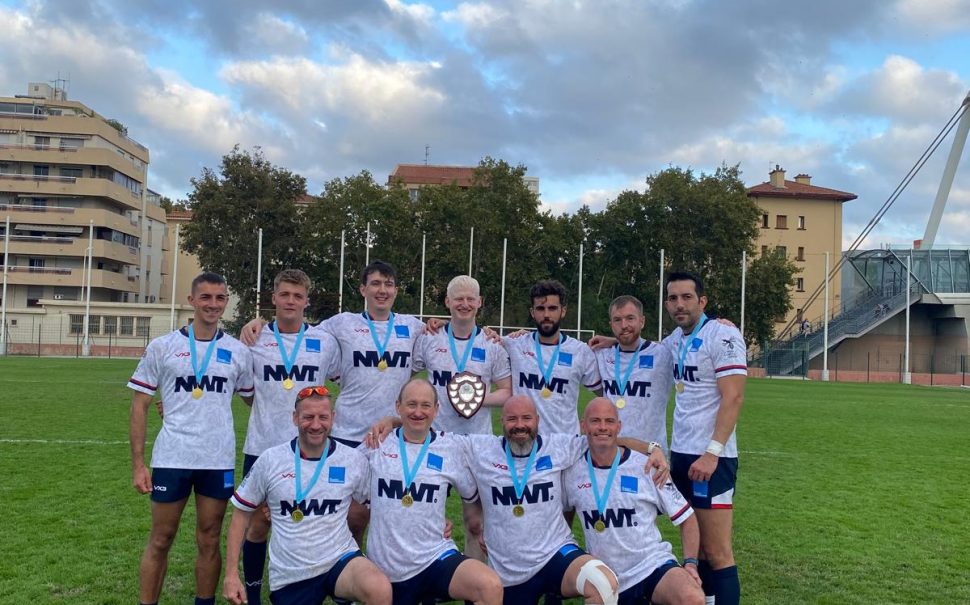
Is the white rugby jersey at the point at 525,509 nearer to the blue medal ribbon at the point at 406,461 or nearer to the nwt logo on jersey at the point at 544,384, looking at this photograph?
the blue medal ribbon at the point at 406,461

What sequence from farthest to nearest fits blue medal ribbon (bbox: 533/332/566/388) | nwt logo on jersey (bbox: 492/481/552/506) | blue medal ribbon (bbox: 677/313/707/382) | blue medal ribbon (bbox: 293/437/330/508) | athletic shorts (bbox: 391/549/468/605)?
1. blue medal ribbon (bbox: 533/332/566/388)
2. blue medal ribbon (bbox: 677/313/707/382)
3. nwt logo on jersey (bbox: 492/481/552/506)
4. blue medal ribbon (bbox: 293/437/330/508)
5. athletic shorts (bbox: 391/549/468/605)

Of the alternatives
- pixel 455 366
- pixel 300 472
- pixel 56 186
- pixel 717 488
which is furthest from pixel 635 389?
pixel 56 186

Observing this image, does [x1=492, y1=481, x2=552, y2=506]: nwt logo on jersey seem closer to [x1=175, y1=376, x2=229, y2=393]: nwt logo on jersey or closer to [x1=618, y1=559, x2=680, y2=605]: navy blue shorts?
[x1=618, y1=559, x2=680, y2=605]: navy blue shorts

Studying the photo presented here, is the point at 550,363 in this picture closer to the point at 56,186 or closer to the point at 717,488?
the point at 717,488

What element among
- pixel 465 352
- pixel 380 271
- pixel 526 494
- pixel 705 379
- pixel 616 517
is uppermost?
pixel 380 271

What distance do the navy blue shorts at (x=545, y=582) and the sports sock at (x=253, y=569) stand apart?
5.84ft

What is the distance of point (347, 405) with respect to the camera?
17.5ft

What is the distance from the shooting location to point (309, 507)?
171 inches

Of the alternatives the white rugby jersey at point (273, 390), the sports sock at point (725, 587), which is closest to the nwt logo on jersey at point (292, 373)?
the white rugby jersey at point (273, 390)

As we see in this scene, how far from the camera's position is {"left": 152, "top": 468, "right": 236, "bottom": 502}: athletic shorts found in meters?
4.75

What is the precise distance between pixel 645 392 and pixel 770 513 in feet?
13.7

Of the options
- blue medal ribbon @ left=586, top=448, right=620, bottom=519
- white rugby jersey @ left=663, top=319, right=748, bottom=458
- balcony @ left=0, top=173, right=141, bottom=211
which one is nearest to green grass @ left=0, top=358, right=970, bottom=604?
white rugby jersey @ left=663, top=319, right=748, bottom=458

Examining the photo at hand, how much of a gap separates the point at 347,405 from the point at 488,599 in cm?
177

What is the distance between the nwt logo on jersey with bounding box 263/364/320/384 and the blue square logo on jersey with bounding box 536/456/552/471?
1.62m
